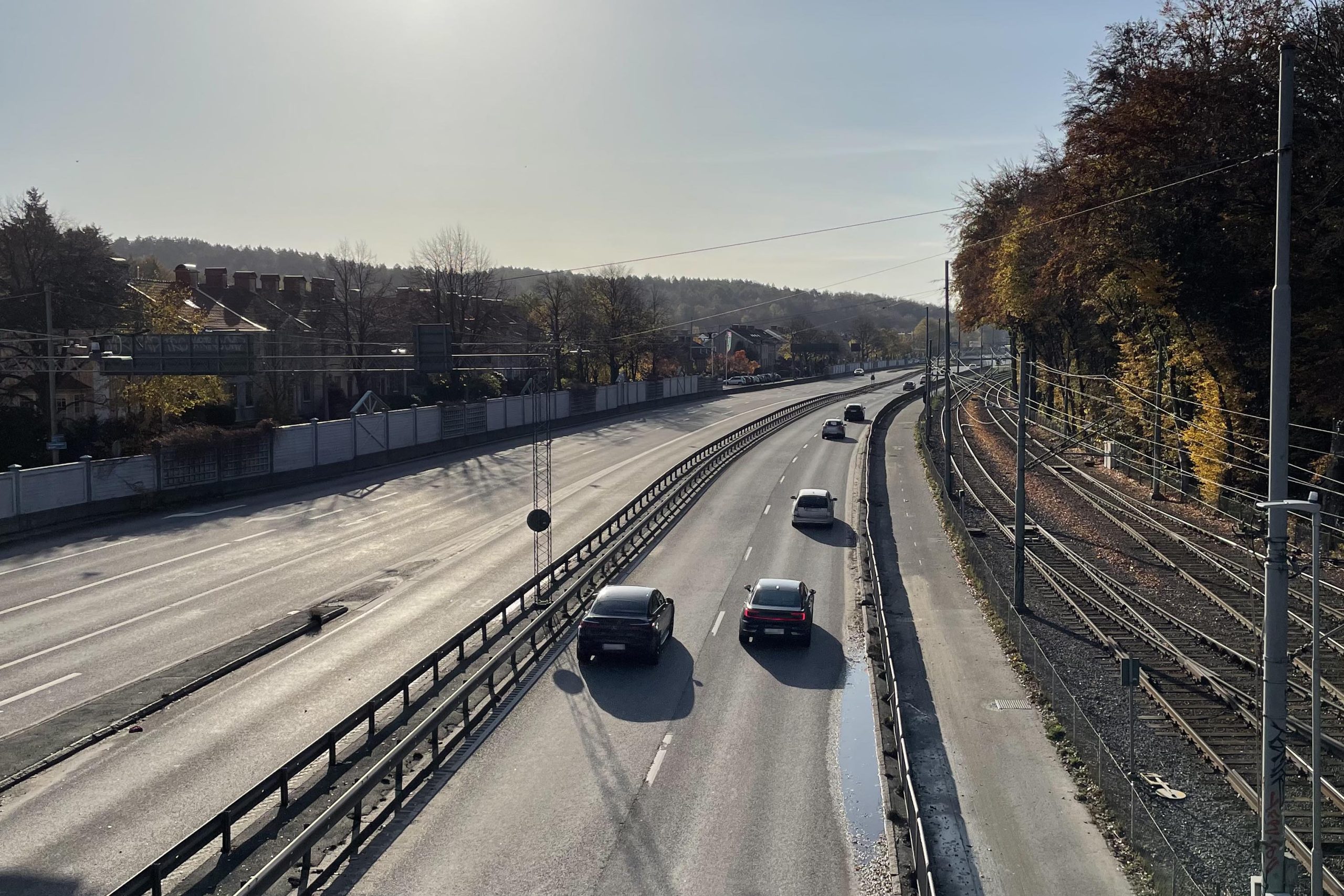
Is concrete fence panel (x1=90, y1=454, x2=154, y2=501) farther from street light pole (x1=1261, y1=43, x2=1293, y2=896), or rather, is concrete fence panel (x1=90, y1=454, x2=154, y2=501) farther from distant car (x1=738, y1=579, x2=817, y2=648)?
street light pole (x1=1261, y1=43, x2=1293, y2=896)

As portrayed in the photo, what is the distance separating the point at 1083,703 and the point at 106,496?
34126 mm

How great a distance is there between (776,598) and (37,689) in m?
15.0

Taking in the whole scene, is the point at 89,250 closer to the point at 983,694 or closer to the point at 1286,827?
the point at 983,694

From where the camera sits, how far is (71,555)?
3247cm

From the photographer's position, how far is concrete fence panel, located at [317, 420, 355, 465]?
A: 50125mm

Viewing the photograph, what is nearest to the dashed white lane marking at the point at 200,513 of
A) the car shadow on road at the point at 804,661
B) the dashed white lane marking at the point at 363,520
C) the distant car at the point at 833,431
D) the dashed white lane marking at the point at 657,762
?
the dashed white lane marking at the point at 363,520

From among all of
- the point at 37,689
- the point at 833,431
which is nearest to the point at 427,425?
the point at 833,431

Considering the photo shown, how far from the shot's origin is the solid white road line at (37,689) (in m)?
19.3

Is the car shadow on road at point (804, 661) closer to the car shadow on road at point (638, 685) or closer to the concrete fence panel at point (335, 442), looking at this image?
the car shadow on road at point (638, 685)

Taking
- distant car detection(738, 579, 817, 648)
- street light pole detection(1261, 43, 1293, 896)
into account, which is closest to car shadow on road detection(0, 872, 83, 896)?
street light pole detection(1261, 43, 1293, 896)

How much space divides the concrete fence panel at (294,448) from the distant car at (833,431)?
115ft

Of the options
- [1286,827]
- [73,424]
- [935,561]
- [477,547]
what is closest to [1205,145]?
[935,561]

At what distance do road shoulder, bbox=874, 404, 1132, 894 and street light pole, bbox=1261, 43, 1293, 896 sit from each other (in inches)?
109

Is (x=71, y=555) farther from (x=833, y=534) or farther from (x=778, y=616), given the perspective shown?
(x=833, y=534)
